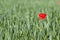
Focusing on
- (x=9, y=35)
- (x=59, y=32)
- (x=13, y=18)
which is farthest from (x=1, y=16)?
(x=59, y=32)

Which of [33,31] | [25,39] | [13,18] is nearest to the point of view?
[25,39]

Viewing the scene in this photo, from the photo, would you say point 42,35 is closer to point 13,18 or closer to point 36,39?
point 36,39

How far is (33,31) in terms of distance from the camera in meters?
3.09

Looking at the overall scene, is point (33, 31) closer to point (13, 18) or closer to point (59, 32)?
point (59, 32)

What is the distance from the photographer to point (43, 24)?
3326 mm

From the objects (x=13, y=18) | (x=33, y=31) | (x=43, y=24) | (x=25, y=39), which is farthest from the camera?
(x=13, y=18)

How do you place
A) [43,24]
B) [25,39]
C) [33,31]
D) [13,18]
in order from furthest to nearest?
1. [13,18]
2. [43,24]
3. [33,31]
4. [25,39]

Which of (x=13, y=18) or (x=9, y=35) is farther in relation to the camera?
(x=13, y=18)

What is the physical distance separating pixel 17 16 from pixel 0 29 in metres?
0.63

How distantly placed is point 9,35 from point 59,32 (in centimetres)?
68

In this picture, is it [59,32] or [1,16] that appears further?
[1,16]

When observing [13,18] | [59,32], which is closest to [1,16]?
[13,18]

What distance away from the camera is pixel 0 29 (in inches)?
125

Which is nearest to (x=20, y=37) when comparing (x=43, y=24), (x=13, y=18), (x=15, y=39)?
(x=15, y=39)
